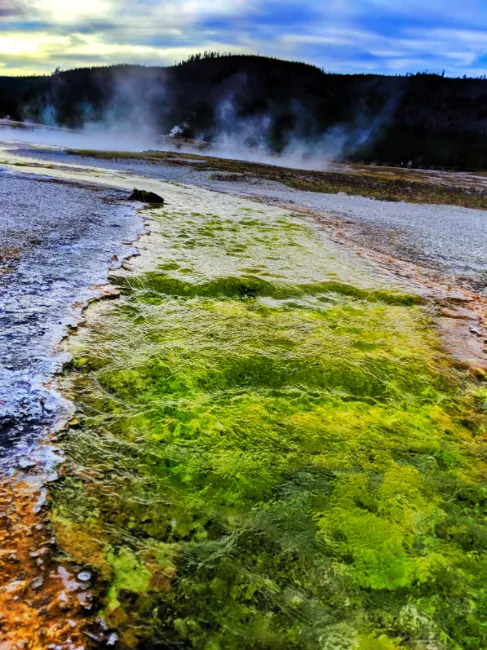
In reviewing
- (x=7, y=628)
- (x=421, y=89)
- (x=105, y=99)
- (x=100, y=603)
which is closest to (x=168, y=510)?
(x=100, y=603)

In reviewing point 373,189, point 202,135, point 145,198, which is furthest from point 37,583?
point 202,135

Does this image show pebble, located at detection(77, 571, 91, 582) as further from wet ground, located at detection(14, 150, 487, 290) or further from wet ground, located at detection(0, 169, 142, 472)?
wet ground, located at detection(14, 150, 487, 290)

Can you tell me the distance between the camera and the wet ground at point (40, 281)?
2681mm

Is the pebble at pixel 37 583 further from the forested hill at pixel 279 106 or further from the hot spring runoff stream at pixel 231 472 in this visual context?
the forested hill at pixel 279 106

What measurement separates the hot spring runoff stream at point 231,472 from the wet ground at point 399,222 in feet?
10.4

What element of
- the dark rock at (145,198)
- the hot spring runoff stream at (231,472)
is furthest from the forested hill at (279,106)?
the hot spring runoff stream at (231,472)

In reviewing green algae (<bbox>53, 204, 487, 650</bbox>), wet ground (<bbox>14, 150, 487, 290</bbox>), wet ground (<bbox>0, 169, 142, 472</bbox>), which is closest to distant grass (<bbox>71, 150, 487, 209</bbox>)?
wet ground (<bbox>14, 150, 487, 290</bbox>)

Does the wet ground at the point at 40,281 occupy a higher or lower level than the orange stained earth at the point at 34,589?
higher

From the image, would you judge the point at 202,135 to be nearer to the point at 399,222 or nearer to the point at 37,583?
the point at 399,222

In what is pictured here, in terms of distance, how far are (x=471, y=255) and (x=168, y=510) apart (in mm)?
7999

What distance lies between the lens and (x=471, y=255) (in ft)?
28.0

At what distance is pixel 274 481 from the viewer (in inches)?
97.2

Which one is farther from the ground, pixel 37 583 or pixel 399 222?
pixel 399 222

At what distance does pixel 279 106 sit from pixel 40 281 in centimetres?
6915
